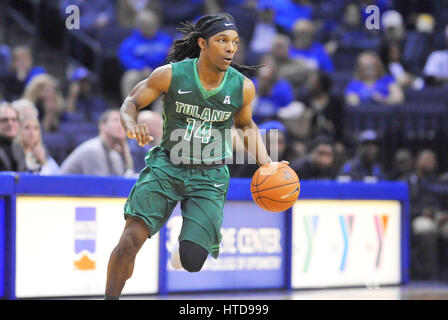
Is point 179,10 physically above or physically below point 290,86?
above

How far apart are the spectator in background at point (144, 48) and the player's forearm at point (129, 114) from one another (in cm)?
665

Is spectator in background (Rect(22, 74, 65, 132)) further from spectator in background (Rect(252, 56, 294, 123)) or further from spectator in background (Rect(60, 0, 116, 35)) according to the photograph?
spectator in background (Rect(60, 0, 116, 35))

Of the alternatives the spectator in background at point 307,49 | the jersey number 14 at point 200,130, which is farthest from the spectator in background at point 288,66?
the jersey number 14 at point 200,130

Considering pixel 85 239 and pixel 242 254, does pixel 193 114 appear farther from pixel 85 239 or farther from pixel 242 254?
pixel 242 254

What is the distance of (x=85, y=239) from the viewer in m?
7.49

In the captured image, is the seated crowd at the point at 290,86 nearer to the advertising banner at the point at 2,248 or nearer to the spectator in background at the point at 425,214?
the spectator in background at the point at 425,214

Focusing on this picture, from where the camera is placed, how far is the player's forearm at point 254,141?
227 inches

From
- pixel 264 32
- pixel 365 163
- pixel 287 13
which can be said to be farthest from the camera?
pixel 287 13

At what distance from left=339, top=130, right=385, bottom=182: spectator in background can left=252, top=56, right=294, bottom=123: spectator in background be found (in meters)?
1.24

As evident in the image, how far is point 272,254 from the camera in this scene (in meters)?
8.50

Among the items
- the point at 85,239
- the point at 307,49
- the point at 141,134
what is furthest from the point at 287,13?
the point at 141,134

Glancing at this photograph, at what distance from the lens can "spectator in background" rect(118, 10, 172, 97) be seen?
12117 mm

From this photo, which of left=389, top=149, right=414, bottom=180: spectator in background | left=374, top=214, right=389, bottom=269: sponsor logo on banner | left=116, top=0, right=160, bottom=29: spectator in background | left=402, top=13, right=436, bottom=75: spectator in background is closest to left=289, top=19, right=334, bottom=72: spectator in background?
left=402, top=13, right=436, bottom=75: spectator in background

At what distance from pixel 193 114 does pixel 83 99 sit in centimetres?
686
